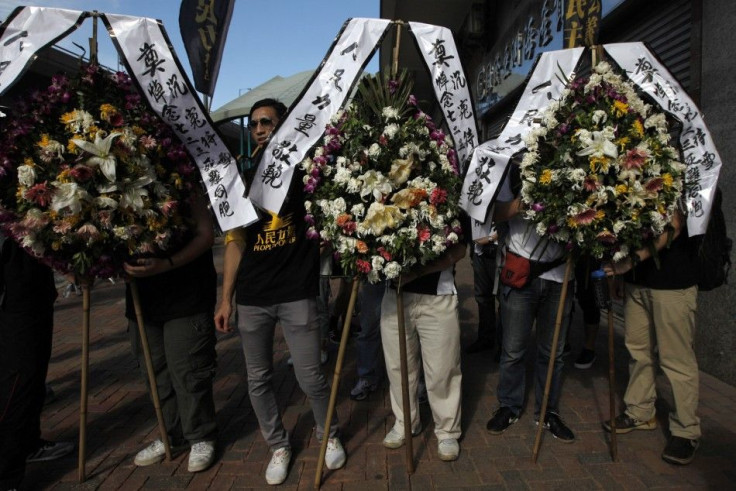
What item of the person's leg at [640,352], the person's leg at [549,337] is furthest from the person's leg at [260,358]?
the person's leg at [640,352]

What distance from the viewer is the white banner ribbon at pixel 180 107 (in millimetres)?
2760

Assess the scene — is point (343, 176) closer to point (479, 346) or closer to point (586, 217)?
point (586, 217)

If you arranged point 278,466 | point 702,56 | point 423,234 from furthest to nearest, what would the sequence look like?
point 702,56 → point 278,466 → point 423,234

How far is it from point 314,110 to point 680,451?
10.7 feet

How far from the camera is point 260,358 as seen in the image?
3039mm

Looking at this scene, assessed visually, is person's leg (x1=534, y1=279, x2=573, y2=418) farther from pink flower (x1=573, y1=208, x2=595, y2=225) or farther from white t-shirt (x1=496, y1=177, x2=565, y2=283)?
pink flower (x1=573, y1=208, x2=595, y2=225)

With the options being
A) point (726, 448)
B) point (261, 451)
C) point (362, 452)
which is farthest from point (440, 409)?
point (726, 448)

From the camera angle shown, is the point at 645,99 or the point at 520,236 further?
the point at 520,236

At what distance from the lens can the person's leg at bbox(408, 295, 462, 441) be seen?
3146mm

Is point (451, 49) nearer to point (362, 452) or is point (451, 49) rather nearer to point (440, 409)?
point (440, 409)

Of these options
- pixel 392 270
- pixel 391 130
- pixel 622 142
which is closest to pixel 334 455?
pixel 392 270

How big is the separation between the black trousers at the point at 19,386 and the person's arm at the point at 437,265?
241 cm

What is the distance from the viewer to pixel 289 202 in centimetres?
306

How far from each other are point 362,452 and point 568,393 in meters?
2.02
